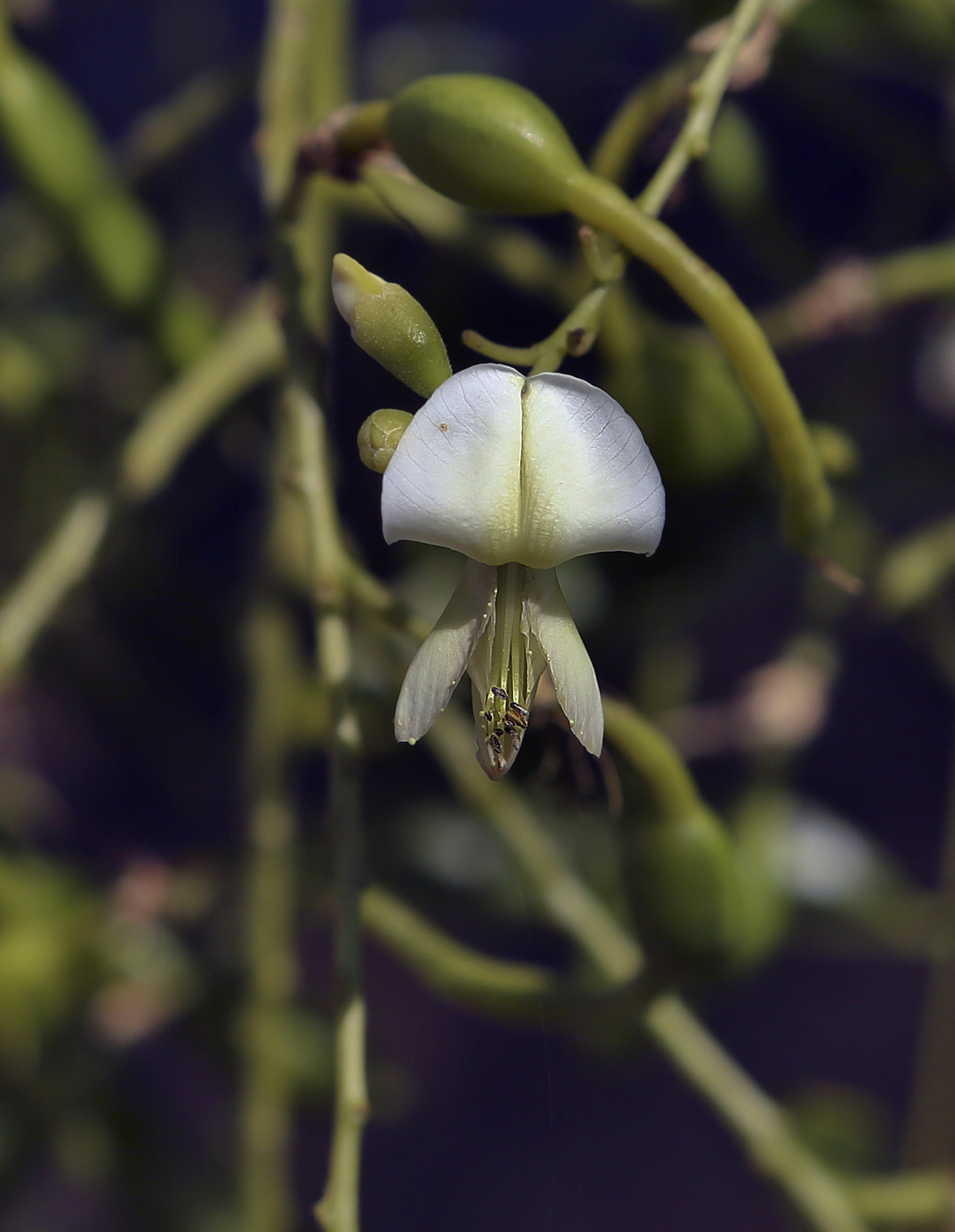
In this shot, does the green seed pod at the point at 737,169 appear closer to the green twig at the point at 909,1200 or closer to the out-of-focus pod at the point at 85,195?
the out-of-focus pod at the point at 85,195

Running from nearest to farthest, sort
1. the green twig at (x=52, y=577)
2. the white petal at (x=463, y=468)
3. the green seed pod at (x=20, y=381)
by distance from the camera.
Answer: the white petal at (x=463, y=468)
the green twig at (x=52, y=577)
the green seed pod at (x=20, y=381)

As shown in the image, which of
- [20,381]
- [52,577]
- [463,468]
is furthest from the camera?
[20,381]

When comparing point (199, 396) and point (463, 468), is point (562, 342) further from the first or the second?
point (199, 396)

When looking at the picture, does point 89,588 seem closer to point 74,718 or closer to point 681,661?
point 74,718

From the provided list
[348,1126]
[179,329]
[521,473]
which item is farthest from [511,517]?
[179,329]

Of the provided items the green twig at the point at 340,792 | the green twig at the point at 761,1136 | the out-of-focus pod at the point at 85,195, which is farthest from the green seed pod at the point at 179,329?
the green twig at the point at 761,1136

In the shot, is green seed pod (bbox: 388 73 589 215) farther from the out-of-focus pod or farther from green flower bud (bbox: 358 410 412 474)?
the out-of-focus pod

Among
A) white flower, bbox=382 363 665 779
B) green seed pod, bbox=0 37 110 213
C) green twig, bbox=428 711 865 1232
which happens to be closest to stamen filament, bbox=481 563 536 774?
white flower, bbox=382 363 665 779
